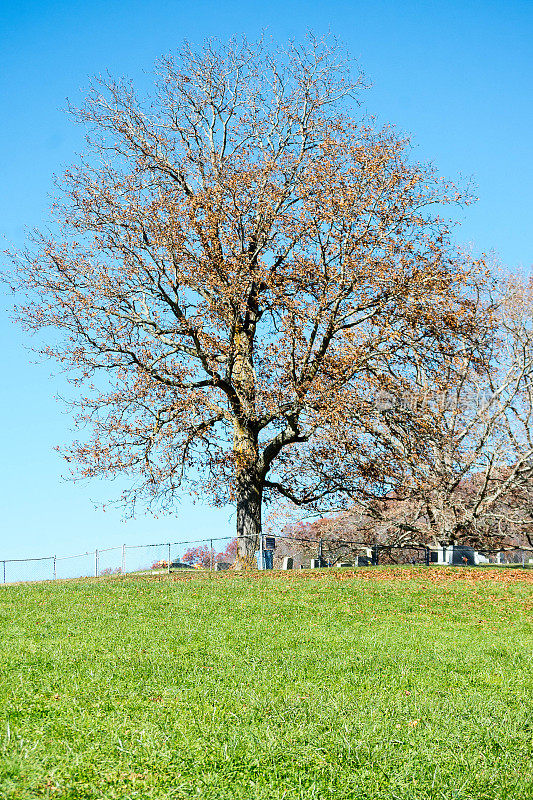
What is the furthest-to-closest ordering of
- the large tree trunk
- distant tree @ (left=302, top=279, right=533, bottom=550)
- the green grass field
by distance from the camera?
distant tree @ (left=302, top=279, right=533, bottom=550), the large tree trunk, the green grass field

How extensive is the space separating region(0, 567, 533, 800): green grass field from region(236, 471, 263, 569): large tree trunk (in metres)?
8.80

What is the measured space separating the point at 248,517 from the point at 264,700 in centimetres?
1743

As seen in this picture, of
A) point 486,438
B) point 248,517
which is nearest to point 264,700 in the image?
point 248,517

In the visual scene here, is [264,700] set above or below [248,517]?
below

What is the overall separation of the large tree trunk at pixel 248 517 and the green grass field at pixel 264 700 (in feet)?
28.9

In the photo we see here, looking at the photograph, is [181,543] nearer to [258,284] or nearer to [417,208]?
[258,284]

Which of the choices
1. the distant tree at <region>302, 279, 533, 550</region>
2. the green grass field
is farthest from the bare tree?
the green grass field

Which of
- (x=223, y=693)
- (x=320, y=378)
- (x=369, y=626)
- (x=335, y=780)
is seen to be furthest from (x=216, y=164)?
(x=335, y=780)

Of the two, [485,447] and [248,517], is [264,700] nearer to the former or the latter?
[248,517]

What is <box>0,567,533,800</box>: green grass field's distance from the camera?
6062mm

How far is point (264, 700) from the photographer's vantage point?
324 inches

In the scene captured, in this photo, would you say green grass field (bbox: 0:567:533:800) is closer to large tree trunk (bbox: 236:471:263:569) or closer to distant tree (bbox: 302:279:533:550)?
large tree trunk (bbox: 236:471:263:569)

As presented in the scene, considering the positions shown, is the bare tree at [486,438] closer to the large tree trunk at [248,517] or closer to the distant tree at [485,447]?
the distant tree at [485,447]

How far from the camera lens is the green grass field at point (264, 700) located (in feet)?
19.9
